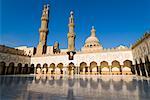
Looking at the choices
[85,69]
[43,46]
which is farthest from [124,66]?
[43,46]

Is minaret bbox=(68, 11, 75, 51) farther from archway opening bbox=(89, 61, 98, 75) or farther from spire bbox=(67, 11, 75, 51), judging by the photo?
archway opening bbox=(89, 61, 98, 75)

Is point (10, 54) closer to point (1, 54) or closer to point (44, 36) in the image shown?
point (1, 54)

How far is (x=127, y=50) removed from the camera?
23.4 m

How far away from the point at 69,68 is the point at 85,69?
124 inches

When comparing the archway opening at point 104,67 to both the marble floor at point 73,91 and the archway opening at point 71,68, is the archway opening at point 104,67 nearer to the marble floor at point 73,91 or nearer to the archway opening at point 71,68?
the archway opening at point 71,68

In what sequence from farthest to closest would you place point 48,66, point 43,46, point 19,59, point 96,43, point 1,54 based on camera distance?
point 96,43 < point 43,46 < point 48,66 < point 19,59 < point 1,54

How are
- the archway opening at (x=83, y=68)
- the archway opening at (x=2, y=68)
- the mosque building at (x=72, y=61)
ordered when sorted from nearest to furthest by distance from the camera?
the mosque building at (x=72, y=61)
the archway opening at (x=2, y=68)
the archway opening at (x=83, y=68)

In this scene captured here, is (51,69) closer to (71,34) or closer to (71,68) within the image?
(71,68)

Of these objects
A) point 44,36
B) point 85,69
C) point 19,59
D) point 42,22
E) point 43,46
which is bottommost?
point 85,69

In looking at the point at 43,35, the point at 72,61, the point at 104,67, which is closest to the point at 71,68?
the point at 72,61

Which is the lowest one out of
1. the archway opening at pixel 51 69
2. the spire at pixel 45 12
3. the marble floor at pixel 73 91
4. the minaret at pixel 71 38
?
the marble floor at pixel 73 91

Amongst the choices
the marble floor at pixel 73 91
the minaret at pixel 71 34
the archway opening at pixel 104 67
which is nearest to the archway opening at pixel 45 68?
the minaret at pixel 71 34

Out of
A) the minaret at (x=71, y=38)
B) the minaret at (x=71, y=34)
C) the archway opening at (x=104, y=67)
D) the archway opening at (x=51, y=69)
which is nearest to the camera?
the archway opening at (x=104, y=67)

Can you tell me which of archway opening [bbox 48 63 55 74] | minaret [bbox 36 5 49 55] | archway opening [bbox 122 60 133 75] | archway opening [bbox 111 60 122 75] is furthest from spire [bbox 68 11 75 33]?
archway opening [bbox 122 60 133 75]
